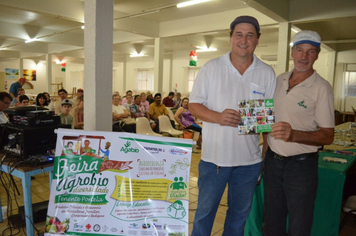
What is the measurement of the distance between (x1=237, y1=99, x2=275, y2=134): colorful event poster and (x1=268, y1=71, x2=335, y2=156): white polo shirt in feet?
0.79

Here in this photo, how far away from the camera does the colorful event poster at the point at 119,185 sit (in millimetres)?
1672

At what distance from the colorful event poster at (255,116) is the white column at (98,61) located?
1.66 meters

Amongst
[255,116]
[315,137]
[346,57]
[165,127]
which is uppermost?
[346,57]

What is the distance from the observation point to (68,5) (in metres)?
7.29

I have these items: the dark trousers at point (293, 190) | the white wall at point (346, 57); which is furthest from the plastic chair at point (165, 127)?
the white wall at point (346, 57)

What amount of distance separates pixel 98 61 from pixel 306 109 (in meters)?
2.00

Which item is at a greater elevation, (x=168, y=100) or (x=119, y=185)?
(x=168, y=100)

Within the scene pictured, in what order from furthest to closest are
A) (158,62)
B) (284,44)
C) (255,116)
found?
1. (158,62)
2. (284,44)
3. (255,116)

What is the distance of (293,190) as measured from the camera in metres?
1.77

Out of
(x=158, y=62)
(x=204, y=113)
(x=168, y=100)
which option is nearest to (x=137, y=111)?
(x=158, y=62)

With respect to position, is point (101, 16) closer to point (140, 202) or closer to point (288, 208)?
point (140, 202)

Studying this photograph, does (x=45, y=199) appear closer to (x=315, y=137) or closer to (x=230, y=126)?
(x=230, y=126)

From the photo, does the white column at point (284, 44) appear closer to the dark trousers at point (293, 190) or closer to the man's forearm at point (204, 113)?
the dark trousers at point (293, 190)

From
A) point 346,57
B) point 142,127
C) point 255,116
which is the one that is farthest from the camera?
point 346,57
